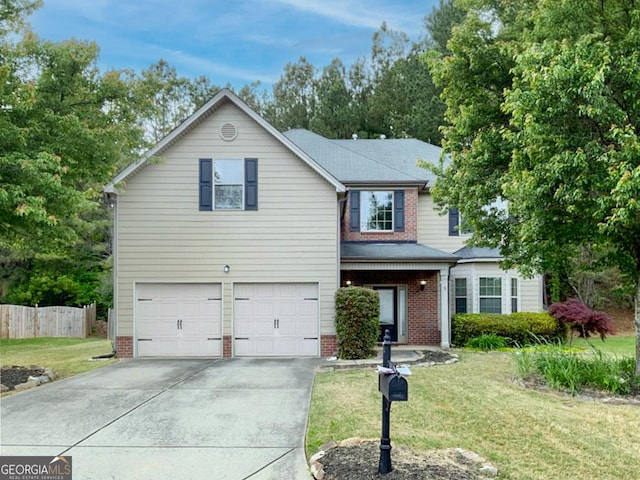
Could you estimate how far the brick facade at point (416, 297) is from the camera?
16281 mm

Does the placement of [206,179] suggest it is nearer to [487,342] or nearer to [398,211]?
[398,211]

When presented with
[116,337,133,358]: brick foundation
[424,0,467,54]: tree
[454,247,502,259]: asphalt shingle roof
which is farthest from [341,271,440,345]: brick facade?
[424,0,467,54]: tree

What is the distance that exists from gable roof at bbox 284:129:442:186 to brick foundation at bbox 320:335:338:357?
5628 millimetres

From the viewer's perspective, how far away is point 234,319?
522 inches

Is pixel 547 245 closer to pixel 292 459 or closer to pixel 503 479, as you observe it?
pixel 503 479

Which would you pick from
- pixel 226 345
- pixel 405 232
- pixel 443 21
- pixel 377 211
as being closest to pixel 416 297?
pixel 405 232

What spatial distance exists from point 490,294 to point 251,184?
8.64m

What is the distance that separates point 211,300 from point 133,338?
2.24 m

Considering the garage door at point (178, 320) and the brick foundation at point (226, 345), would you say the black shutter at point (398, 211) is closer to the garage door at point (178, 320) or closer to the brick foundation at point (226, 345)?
the garage door at point (178, 320)

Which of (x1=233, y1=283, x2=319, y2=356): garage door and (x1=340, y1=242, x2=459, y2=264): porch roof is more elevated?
(x1=340, y1=242, x2=459, y2=264): porch roof

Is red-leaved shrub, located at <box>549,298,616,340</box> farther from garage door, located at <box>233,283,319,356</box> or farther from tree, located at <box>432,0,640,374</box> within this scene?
garage door, located at <box>233,283,319,356</box>

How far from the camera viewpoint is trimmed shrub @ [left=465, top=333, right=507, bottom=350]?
47.8 ft

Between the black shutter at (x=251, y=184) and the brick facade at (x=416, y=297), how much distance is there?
181 inches

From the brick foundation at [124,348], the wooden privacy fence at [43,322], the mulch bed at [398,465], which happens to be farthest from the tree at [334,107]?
the mulch bed at [398,465]
